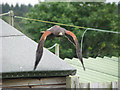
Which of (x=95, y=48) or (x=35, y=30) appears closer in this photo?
(x=35, y=30)

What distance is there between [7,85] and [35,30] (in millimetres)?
9448

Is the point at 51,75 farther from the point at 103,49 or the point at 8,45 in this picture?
the point at 103,49

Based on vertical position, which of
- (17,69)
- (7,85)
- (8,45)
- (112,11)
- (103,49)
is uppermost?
(112,11)

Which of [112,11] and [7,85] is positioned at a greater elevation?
[112,11]

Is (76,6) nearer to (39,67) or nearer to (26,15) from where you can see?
(26,15)

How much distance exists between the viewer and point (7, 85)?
1700 millimetres

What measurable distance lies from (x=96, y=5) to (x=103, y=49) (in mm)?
2205

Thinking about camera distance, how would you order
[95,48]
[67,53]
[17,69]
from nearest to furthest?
1. [17,69]
2. [67,53]
3. [95,48]

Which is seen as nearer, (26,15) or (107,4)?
(26,15)

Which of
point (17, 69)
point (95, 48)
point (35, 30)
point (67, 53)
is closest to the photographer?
point (17, 69)

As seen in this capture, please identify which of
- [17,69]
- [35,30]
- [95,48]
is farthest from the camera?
[95,48]

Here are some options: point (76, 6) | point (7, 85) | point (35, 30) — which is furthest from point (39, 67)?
point (76, 6)

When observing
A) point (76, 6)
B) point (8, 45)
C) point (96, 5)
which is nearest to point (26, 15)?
point (76, 6)

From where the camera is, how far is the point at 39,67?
166cm
